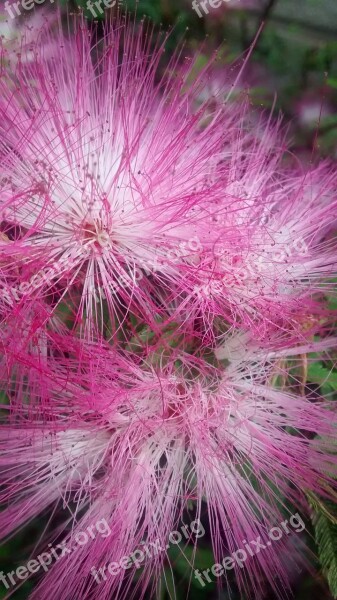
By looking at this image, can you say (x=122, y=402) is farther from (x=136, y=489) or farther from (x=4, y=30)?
(x=4, y=30)

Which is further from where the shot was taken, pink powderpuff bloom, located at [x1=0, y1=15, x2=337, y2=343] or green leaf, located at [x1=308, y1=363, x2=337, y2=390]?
green leaf, located at [x1=308, y1=363, x2=337, y2=390]

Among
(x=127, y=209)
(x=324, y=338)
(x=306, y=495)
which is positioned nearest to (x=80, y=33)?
(x=127, y=209)

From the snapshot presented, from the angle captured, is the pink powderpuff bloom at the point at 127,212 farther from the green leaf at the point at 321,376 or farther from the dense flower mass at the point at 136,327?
the green leaf at the point at 321,376

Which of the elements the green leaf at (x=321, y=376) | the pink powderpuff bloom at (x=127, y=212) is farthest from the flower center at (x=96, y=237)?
the green leaf at (x=321, y=376)

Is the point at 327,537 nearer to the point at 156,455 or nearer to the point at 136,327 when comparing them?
the point at 156,455

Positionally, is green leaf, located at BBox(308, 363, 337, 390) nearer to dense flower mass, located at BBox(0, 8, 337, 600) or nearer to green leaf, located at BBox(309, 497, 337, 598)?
dense flower mass, located at BBox(0, 8, 337, 600)

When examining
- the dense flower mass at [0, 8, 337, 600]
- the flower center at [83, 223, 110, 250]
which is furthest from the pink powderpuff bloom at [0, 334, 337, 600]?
the flower center at [83, 223, 110, 250]

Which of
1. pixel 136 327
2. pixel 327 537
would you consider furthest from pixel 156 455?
pixel 327 537
